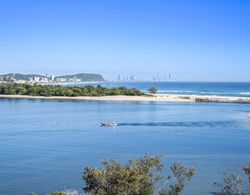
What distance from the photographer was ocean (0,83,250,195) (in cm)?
2652

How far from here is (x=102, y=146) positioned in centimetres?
3828

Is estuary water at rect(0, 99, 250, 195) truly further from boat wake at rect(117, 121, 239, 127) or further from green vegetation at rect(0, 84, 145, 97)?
green vegetation at rect(0, 84, 145, 97)

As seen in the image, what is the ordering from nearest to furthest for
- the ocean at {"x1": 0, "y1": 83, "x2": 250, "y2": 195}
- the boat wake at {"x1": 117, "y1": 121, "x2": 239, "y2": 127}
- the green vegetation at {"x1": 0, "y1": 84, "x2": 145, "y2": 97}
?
the ocean at {"x1": 0, "y1": 83, "x2": 250, "y2": 195} → the boat wake at {"x1": 117, "y1": 121, "x2": 239, "y2": 127} → the green vegetation at {"x1": 0, "y1": 84, "x2": 145, "y2": 97}

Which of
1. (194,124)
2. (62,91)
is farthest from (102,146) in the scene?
(62,91)

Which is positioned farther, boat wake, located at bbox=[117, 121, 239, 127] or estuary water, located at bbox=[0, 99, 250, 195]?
boat wake, located at bbox=[117, 121, 239, 127]

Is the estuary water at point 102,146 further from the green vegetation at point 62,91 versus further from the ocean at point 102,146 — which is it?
the green vegetation at point 62,91

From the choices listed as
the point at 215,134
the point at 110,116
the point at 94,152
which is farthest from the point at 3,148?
the point at 110,116

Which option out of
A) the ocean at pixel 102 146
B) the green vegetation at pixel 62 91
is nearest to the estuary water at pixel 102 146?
the ocean at pixel 102 146

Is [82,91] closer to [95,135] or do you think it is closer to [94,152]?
[95,135]

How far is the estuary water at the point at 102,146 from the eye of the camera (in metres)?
26.5

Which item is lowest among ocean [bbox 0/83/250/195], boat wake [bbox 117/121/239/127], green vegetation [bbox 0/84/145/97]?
ocean [bbox 0/83/250/195]

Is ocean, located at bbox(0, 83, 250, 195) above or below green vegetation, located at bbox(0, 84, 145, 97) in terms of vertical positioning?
below

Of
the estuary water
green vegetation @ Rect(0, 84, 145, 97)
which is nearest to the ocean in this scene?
the estuary water

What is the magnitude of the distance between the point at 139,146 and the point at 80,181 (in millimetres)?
13030
